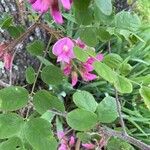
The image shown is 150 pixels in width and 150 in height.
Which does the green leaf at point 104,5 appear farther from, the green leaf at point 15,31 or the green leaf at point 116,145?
the green leaf at point 116,145

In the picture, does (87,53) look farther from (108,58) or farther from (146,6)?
(146,6)

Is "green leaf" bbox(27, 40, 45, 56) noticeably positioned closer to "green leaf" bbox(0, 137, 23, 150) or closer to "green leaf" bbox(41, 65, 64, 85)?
"green leaf" bbox(41, 65, 64, 85)

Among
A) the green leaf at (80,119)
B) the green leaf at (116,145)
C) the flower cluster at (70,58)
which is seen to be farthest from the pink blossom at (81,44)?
the green leaf at (116,145)

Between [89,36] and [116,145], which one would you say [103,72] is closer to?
[89,36]

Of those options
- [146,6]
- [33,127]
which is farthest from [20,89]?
[146,6]

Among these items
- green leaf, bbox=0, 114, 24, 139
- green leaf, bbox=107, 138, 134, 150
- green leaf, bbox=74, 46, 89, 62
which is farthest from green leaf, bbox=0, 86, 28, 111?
green leaf, bbox=107, 138, 134, 150

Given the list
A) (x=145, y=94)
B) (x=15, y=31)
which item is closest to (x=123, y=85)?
(x=145, y=94)

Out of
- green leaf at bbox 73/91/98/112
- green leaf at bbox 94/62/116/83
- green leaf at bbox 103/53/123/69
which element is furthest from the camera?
green leaf at bbox 73/91/98/112
